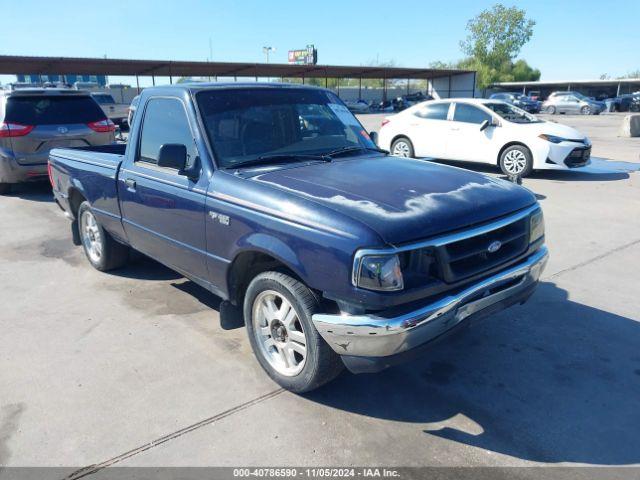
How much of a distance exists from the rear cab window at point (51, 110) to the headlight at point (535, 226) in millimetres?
8590

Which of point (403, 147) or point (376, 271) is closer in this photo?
point (376, 271)

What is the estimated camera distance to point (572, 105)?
135 feet

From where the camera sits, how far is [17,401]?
10.9 ft

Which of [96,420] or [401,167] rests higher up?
[401,167]

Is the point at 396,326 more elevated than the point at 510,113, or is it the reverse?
the point at 510,113

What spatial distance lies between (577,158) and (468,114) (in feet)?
8.06

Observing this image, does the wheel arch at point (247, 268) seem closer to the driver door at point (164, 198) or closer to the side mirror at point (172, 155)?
the driver door at point (164, 198)

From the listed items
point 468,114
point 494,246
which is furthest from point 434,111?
point 494,246

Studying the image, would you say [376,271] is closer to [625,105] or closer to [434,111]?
[434,111]

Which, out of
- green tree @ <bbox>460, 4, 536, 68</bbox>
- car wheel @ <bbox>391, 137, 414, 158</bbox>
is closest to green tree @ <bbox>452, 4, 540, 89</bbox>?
green tree @ <bbox>460, 4, 536, 68</bbox>

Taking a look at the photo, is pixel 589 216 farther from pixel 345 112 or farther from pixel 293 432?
pixel 293 432

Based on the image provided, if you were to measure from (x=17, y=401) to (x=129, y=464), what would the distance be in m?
1.10

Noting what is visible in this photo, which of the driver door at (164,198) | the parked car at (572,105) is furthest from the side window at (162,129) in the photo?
the parked car at (572,105)

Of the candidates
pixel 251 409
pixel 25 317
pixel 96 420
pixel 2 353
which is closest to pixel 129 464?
pixel 96 420
